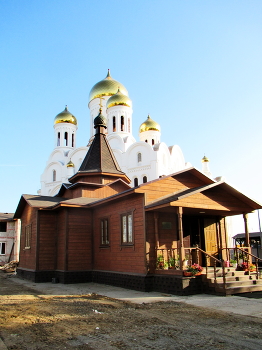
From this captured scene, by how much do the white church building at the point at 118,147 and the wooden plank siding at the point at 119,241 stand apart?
23.0 m

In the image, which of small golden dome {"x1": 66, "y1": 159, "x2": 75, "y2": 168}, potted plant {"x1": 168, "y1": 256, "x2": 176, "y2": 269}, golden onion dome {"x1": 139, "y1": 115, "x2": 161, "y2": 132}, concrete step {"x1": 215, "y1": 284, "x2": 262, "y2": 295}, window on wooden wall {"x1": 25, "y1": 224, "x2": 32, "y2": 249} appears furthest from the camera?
golden onion dome {"x1": 139, "y1": 115, "x2": 161, "y2": 132}

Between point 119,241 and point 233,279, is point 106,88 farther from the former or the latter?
point 233,279

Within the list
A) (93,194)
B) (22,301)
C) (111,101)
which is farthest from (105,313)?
(111,101)

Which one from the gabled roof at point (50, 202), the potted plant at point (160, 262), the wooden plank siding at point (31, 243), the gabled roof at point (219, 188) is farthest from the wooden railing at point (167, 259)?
the wooden plank siding at point (31, 243)

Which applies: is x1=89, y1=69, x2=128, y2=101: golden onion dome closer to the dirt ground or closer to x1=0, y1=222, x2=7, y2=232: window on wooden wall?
x1=0, y1=222, x2=7, y2=232: window on wooden wall

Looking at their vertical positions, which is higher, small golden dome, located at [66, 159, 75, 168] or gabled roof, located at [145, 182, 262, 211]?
small golden dome, located at [66, 159, 75, 168]

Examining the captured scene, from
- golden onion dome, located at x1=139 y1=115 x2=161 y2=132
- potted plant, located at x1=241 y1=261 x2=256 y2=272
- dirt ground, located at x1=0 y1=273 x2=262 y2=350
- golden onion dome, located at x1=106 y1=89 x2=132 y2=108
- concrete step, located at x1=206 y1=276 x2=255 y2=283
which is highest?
golden onion dome, located at x1=106 y1=89 x2=132 y2=108

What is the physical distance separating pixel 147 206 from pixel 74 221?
16.4 ft

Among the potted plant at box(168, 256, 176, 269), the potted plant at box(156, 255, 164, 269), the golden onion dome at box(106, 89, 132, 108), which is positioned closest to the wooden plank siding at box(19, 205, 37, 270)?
the potted plant at box(156, 255, 164, 269)

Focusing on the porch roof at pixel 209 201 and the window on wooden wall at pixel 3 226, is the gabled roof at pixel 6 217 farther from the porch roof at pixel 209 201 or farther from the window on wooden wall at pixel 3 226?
the porch roof at pixel 209 201

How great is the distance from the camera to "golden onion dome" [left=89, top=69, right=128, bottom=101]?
48.2m

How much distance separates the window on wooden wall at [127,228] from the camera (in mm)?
12539

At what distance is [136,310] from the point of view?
7949 mm

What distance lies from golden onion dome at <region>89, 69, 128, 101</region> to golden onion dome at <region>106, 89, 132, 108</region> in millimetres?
3106
